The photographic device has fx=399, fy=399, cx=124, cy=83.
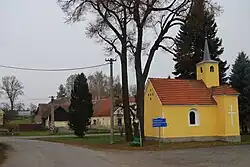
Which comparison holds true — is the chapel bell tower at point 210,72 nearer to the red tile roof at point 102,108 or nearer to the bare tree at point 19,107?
the red tile roof at point 102,108

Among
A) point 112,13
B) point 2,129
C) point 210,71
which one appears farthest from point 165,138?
point 2,129

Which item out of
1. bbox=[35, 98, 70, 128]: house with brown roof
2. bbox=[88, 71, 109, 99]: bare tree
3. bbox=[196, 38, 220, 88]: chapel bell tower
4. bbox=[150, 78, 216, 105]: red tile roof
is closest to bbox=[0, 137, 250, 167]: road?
bbox=[150, 78, 216, 105]: red tile roof

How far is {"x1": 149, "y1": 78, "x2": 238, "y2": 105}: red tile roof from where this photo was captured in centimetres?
3487

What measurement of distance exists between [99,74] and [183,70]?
58131mm

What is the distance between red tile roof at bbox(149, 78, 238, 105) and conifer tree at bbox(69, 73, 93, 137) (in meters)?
15.5

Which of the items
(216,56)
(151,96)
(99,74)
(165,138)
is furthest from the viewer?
(99,74)

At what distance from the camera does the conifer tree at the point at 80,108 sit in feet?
162

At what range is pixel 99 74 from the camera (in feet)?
338

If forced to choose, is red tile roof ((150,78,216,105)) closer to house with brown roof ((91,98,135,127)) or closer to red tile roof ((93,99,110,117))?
house with brown roof ((91,98,135,127))

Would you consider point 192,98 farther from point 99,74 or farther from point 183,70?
point 99,74

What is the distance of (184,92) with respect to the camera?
118 feet

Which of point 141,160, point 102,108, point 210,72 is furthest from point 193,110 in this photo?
point 102,108

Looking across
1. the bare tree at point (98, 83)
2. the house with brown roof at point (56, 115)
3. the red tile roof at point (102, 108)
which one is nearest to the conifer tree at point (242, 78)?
the red tile roof at point (102, 108)

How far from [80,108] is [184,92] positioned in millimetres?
17677
